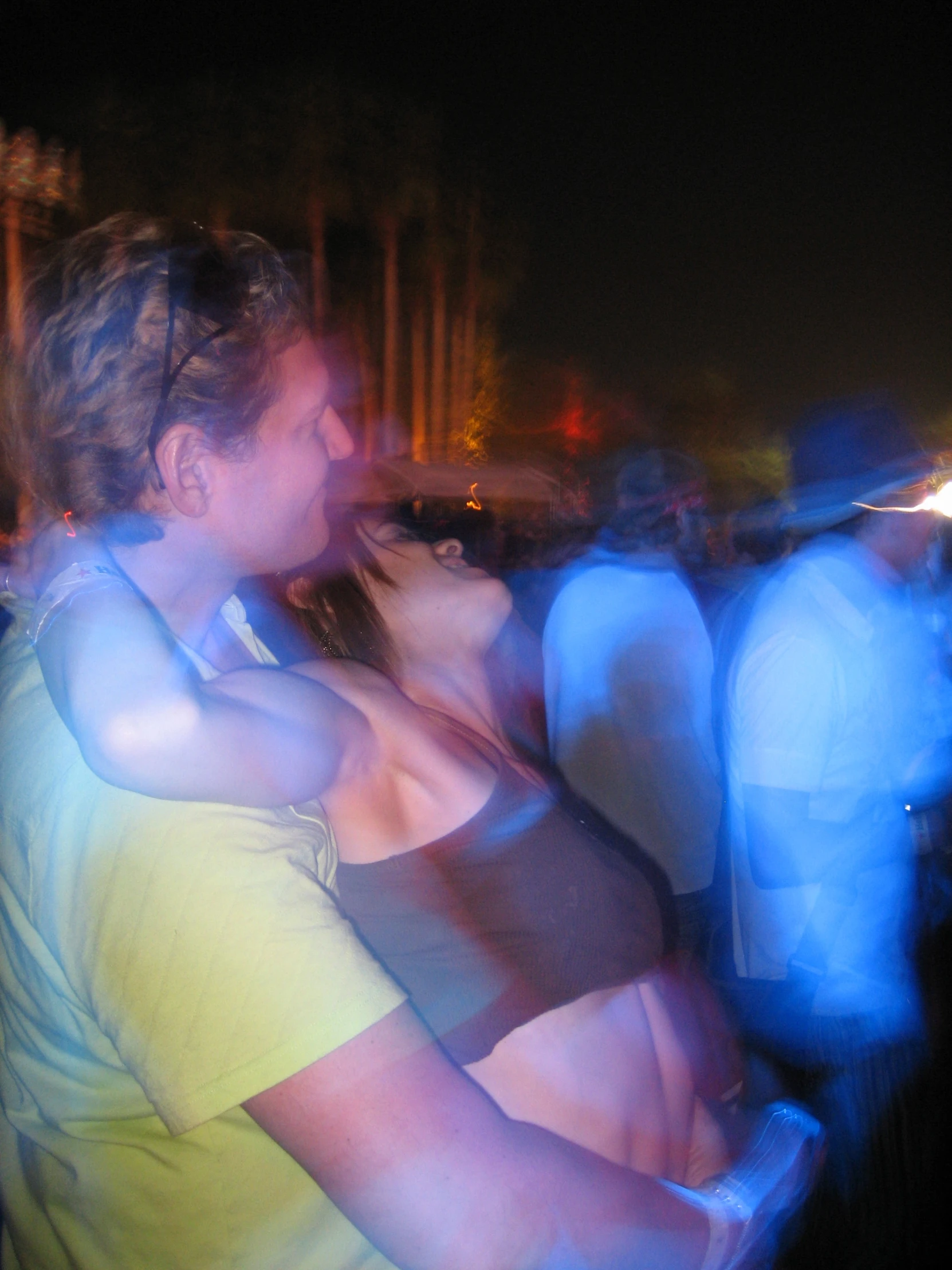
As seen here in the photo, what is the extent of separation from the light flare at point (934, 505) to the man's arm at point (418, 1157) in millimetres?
2501

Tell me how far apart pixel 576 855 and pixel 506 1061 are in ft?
1.05

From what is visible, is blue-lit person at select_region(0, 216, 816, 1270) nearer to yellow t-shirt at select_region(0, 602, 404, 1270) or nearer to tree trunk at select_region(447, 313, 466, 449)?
yellow t-shirt at select_region(0, 602, 404, 1270)

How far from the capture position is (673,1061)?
1465 mm

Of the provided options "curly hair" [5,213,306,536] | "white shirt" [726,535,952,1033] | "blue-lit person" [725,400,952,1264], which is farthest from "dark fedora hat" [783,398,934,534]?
"curly hair" [5,213,306,536]

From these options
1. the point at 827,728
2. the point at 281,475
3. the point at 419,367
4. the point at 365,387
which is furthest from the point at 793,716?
the point at 419,367

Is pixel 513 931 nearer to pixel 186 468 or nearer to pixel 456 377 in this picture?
pixel 186 468

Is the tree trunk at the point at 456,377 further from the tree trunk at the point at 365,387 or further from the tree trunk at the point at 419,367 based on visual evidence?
the tree trunk at the point at 365,387

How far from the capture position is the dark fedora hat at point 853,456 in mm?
2926

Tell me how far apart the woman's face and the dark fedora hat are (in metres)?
1.64

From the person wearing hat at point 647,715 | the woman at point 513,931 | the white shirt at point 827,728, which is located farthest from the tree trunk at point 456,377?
the woman at point 513,931

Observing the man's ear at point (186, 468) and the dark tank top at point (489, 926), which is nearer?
the man's ear at point (186, 468)

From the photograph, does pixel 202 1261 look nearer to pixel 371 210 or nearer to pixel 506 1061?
pixel 506 1061

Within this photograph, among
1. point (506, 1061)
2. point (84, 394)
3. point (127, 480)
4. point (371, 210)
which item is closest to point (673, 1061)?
point (506, 1061)

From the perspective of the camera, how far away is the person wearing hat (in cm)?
321
